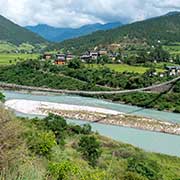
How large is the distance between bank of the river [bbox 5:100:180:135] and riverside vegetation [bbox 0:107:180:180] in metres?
4.70

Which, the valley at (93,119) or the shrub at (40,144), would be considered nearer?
the valley at (93,119)

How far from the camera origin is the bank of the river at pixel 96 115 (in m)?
20.1

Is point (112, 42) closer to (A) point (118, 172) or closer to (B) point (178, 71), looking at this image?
(B) point (178, 71)

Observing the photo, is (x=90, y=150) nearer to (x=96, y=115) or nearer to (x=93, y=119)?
(x=93, y=119)

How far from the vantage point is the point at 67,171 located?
734cm

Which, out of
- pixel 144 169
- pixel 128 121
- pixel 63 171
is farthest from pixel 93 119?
pixel 63 171

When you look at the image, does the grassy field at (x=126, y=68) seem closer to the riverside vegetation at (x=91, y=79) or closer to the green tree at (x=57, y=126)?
the riverside vegetation at (x=91, y=79)

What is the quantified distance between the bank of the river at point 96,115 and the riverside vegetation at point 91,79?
4.46 meters

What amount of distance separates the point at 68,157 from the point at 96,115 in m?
11.3

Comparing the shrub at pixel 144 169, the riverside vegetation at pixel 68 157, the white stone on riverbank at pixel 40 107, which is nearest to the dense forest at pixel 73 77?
the white stone on riverbank at pixel 40 107

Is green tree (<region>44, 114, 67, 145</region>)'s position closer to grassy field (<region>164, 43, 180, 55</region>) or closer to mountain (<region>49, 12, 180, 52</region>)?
grassy field (<region>164, 43, 180, 55</region>)

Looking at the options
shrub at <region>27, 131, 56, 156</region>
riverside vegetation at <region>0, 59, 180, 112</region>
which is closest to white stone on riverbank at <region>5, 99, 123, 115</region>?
riverside vegetation at <region>0, 59, 180, 112</region>

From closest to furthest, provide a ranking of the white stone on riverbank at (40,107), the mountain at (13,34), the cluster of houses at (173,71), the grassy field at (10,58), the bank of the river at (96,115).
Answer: the bank of the river at (96,115)
the white stone on riverbank at (40,107)
the cluster of houses at (173,71)
the grassy field at (10,58)
the mountain at (13,34)

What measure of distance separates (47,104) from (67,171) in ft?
60.1
